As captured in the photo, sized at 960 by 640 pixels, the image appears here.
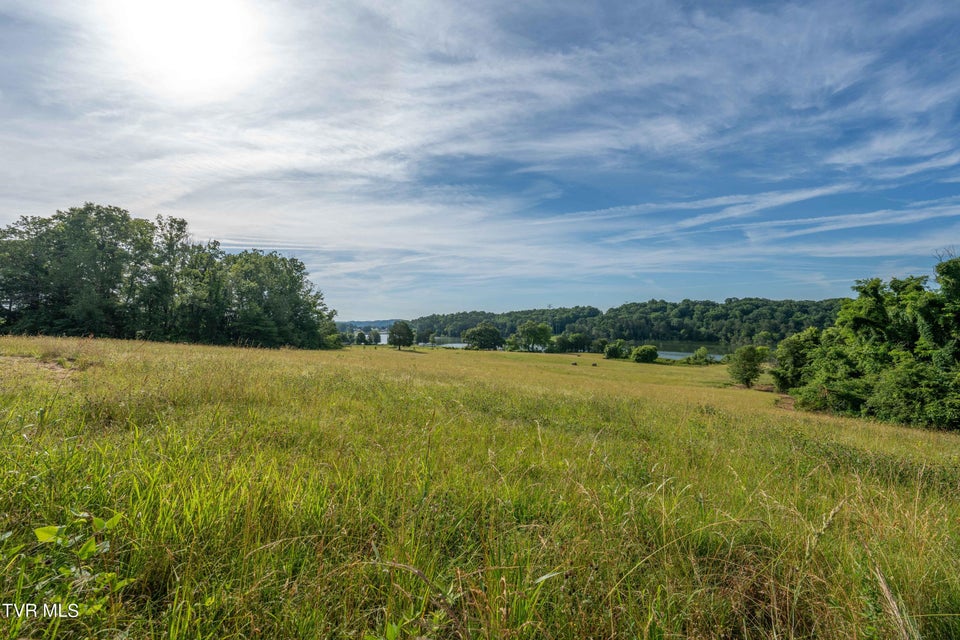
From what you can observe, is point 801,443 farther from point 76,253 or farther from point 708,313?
point 708,313

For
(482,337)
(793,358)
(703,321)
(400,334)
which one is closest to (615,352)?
(482,337)

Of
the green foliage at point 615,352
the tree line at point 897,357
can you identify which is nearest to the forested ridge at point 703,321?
the green foliage at point 615,352

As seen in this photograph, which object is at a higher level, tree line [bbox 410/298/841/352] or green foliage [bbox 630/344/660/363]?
tree line [bbox 410/298/841/352]

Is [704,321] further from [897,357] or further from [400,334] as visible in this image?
[897,357]

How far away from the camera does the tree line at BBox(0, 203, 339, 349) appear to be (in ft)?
125

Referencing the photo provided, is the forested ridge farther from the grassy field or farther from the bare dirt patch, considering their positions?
the grassy field

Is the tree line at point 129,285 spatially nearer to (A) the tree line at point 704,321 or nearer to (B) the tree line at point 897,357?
(B) the tree line at point 897,357

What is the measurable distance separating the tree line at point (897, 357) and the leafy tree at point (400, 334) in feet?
268

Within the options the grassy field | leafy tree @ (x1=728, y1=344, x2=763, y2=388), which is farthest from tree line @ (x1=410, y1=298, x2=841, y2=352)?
the grassy field

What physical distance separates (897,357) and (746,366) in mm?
27507

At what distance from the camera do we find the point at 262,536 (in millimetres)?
2367

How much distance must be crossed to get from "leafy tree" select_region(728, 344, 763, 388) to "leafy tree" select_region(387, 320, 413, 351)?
237 ft

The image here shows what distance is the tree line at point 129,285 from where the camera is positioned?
3797cm

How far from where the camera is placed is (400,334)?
319ft
